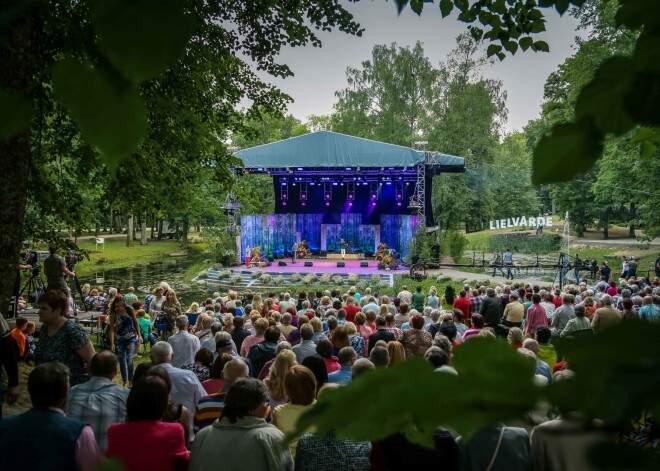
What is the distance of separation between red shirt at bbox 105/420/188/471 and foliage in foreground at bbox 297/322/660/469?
2314mm

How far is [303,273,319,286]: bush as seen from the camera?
813 inches

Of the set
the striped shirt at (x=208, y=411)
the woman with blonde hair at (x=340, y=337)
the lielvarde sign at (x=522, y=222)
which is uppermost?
the lielvarde sign at (x=522, y=222)

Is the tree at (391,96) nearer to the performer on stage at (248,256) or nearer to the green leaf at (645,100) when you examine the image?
the performer on stage at (248,256)

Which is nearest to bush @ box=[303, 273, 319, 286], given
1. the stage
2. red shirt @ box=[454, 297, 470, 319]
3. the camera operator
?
the stage

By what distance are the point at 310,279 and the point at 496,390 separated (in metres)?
20.6

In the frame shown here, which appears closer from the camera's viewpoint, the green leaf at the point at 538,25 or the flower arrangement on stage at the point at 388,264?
the green leaf at the point at 538,25

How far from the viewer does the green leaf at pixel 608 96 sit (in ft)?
1.61

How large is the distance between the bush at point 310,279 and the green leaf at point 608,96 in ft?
66.2

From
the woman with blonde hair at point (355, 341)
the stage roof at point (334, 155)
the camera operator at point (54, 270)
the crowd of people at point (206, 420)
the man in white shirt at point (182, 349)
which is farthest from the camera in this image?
the stage roof at point (334, 155)

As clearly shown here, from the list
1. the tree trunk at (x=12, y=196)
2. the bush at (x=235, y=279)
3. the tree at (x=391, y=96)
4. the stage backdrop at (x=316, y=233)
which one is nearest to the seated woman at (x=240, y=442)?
the tree trunk at (x=12, y=196)

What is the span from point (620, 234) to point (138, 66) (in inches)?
1642

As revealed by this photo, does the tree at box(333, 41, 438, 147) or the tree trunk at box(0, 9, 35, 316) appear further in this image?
the tree at box(333, 41, 438, 147)

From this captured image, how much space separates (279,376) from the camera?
154 inches

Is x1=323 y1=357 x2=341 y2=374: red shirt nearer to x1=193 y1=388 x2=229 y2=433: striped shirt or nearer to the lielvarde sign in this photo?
x1=193 y1=388 x2=229 y2=433: striped shirt
